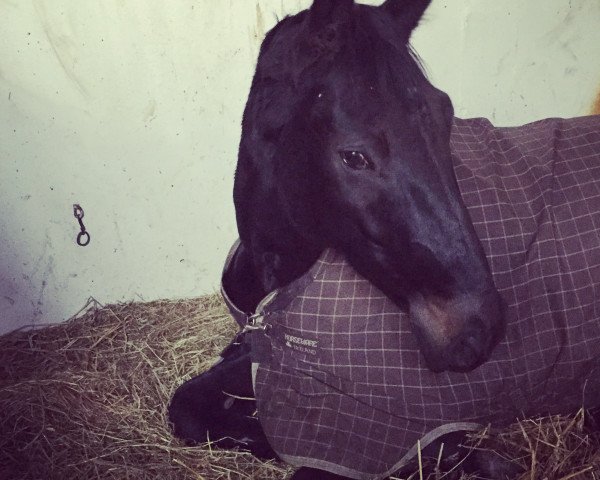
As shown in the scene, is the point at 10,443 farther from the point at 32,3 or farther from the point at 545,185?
the point at 545,185

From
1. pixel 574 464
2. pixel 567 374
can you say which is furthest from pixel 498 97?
pixel 574 464

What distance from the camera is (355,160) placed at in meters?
1.12

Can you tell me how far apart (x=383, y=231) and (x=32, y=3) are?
1.60 meters

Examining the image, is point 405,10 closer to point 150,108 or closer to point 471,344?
point 471,344

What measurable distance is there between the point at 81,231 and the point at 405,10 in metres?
1.62

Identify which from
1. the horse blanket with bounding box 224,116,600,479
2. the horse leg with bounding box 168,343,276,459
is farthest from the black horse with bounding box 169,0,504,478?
the horse leg with bounding box 168,343,276,459

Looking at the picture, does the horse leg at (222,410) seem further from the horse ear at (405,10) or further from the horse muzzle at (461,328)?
the horse ear at (405,10)

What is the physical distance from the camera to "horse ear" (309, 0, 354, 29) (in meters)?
1.12

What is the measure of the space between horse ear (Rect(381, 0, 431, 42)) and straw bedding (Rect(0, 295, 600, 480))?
1.19 metres

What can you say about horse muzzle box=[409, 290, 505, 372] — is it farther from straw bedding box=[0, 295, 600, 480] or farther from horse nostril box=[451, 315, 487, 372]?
straw bedding box=[0, 295, 600, 480]

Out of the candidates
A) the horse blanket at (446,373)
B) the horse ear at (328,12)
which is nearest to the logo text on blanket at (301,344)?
the horse blanket at (446,373)

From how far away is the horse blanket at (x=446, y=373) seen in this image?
1.32m

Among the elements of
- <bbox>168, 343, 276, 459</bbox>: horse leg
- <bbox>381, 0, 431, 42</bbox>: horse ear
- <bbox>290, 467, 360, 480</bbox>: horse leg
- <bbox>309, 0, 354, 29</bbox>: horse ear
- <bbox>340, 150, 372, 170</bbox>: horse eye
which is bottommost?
<bbox>290, 467, 360, 480</bbox>: horse leg

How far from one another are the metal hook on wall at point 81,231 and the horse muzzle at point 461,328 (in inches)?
63.8
